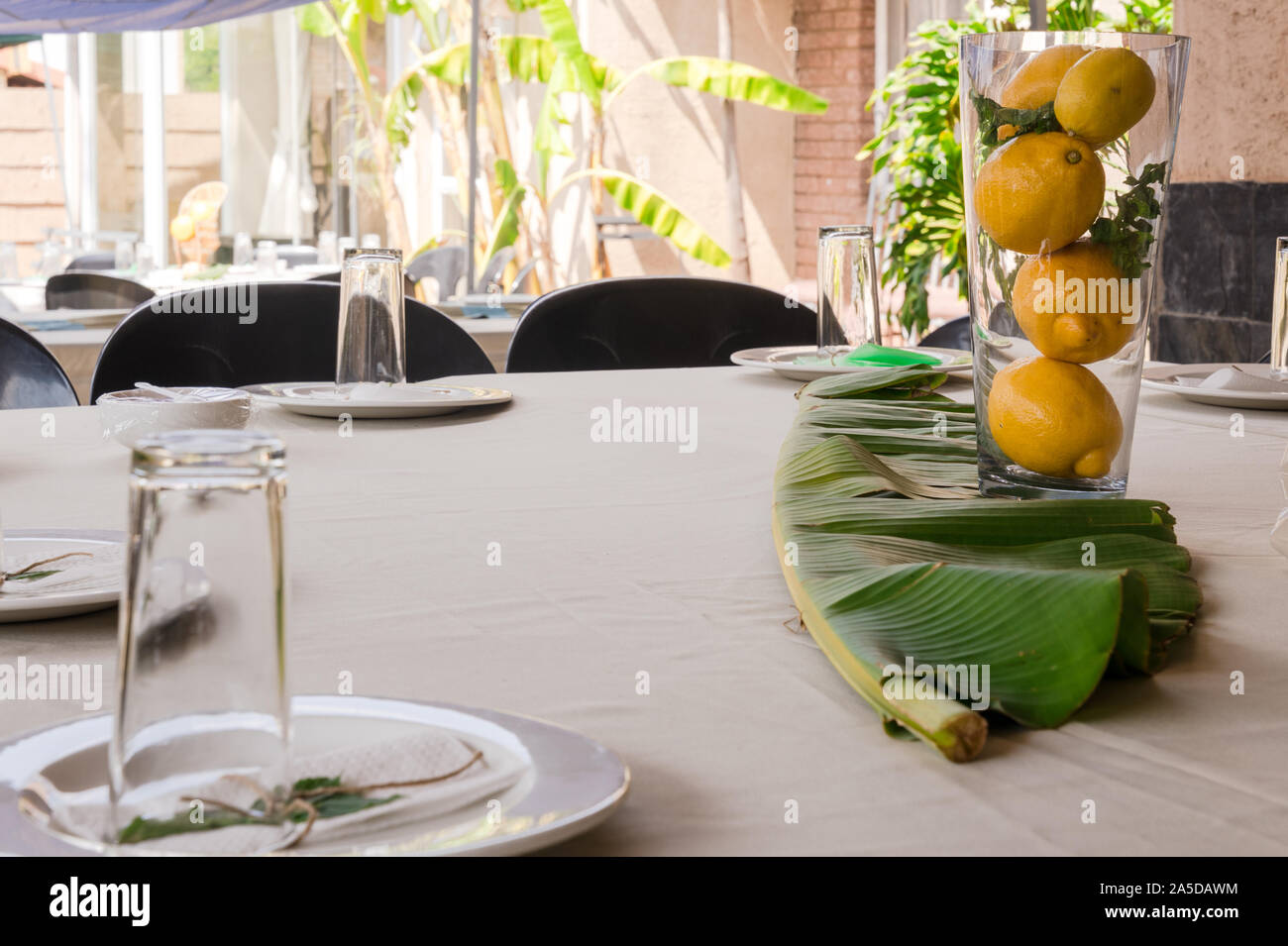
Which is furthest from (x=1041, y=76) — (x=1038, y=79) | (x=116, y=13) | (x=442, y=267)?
(x=442, y=267)

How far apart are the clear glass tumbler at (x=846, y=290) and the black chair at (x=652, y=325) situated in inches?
19.7

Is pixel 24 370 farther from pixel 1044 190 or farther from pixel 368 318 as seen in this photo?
pixel 1044 190

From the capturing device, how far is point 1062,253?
0.77 metres

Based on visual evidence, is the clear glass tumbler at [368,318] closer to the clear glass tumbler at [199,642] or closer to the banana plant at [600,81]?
the clear glass tumbler at [199,642]

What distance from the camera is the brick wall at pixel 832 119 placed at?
7.55 metres

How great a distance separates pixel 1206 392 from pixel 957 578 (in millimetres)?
897

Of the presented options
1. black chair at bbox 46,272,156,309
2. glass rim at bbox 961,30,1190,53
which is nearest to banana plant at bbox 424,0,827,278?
black chair at bbox 46,272,156,309

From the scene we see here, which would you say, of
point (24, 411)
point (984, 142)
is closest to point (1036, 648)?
point (984, 142)

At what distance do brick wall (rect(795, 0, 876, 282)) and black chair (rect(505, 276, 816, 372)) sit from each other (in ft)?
18.3

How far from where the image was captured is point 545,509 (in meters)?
0.89

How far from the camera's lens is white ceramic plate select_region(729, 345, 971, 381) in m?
1.46
